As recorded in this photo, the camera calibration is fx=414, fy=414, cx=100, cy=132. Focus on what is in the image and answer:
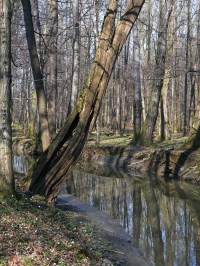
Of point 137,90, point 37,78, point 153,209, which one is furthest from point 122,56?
point 153,209

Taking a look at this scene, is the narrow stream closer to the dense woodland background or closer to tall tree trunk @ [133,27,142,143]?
the dense woodland background

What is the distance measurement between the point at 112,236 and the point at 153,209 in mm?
4149

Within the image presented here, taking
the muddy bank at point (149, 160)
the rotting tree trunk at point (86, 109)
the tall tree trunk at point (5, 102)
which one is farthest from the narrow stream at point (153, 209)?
the tall tree trunk at point (5, 102)

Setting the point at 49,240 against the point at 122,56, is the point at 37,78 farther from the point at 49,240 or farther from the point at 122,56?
the point at 122,56

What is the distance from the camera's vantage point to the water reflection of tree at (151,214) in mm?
8578

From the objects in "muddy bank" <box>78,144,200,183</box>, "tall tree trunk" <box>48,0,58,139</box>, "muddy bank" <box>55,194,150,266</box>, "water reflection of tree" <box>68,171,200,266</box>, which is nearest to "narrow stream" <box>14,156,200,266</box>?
"water reflection of tree" <box>68,171,200,266</box>

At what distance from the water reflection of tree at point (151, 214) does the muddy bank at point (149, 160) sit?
1840 mm

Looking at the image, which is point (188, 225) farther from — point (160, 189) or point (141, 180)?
point (141, 180)

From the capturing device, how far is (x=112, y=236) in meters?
8.70

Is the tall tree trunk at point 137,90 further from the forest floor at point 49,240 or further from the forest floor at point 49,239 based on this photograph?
the forest floor at point 49,240

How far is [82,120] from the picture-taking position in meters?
9.78

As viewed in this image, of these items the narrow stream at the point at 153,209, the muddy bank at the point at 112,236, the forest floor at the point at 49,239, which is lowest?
the narrow stream at the point at 153,209

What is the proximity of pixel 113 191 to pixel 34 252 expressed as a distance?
10107 millimetres

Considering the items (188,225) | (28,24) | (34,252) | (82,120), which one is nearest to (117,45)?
(82,120)
